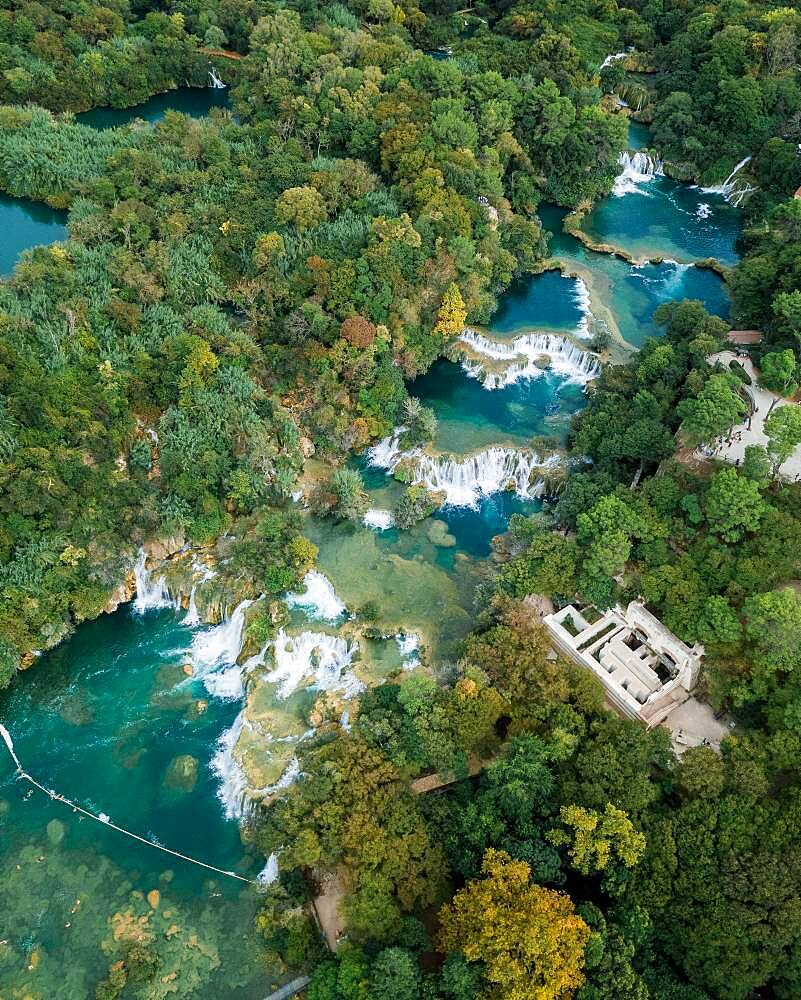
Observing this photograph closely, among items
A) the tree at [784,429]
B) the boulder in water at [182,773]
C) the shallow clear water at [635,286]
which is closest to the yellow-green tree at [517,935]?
the boulder in water at [182,773]

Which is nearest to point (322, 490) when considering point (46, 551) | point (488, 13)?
point (46, 551)

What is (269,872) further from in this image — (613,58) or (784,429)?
(613,58)

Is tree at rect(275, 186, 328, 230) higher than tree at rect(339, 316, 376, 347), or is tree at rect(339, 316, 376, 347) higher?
tree at rect(275, 186, 328, 230)

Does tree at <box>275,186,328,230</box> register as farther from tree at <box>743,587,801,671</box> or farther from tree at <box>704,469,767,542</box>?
tree at <box>743,587,801,671</box>

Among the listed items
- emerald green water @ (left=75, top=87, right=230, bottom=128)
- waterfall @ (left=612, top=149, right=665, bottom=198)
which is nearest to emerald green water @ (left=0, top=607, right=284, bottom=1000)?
emerald green water @ (left=75, top=87, right=230, bottom=128)

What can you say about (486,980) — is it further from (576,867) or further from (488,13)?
(488,13)

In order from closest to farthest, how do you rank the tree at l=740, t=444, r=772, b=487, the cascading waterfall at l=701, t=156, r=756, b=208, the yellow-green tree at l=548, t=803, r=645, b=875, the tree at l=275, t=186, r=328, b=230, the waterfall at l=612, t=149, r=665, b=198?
the yellow-green tree at l=548, t=803, r=645, b=875 → the tree at l=740, t=444, r=772, b=487 → the tree at l=275, t=186, r=328, b=230 → the cascading waterfall at l=701, t=156, r=756, b=208 → the waterfall at l=612, t=149, r=665, b=198

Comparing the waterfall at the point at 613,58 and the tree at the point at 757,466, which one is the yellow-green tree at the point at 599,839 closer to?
the tree at the point at 757,466
